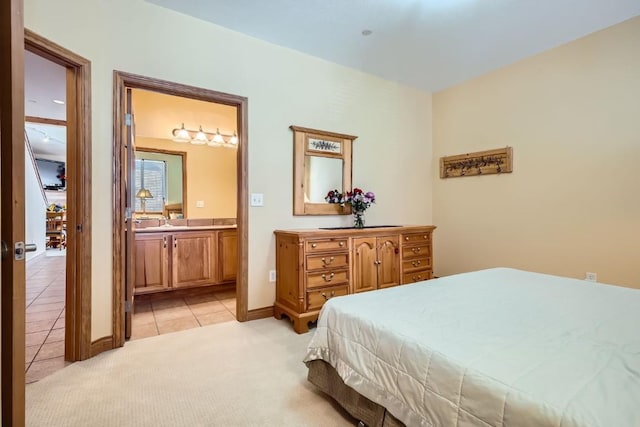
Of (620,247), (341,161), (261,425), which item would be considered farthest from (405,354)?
(620,247)

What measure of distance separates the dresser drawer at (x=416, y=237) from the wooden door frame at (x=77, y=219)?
287cm

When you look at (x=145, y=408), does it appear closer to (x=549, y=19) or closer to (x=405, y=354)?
(x=405, y=354)

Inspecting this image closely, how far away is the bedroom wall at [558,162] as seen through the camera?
9.05 feet

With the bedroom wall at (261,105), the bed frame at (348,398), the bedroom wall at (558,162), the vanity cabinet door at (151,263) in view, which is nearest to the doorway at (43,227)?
the bedroom wall at (261,105)

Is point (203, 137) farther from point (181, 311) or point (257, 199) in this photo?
point (181, 311)

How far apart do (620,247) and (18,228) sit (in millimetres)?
4057

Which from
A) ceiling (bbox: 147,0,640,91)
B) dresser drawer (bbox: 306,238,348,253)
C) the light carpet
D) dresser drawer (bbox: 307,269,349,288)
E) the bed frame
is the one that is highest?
ceiling (bbox: 147,0,640,91)

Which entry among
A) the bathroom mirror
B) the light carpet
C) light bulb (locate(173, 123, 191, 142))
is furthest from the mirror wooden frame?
the bathroom mirror

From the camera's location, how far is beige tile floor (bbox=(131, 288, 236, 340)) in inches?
109

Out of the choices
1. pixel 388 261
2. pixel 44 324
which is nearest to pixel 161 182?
pixel 44 324

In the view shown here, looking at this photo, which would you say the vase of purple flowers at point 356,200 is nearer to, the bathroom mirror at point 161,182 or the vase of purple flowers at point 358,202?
the vase of purple flowers at point 358,202

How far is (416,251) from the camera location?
3.48m

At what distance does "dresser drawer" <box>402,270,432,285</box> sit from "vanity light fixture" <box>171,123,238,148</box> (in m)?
3.04

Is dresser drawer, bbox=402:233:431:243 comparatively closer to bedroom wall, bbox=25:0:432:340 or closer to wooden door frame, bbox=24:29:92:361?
bedroom wall, bbox=25:0:432:340
